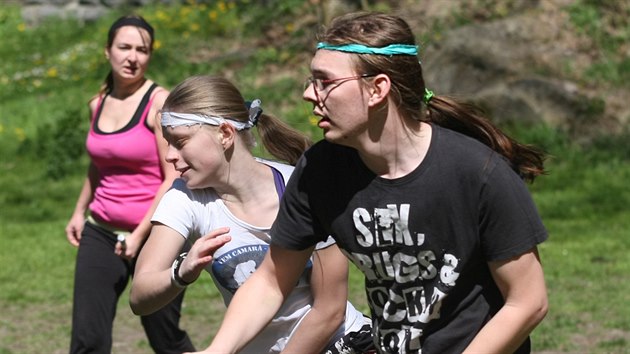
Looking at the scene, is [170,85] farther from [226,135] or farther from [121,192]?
[226,135]

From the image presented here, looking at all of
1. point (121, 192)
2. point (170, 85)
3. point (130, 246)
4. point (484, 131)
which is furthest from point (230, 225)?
point (170, 85)

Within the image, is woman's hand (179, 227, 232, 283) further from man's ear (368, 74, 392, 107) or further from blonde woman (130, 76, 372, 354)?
man's ear (368, 74, 392, 107)

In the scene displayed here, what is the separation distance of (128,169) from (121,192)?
12cm

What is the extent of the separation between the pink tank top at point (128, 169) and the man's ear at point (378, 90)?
264 cm

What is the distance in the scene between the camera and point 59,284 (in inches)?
346

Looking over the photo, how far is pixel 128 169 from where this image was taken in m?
5.66

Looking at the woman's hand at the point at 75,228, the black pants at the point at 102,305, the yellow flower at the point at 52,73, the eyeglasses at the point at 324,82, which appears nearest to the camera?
the eyeglasses at the point at 324,82

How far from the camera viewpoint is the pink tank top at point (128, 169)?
552 cm

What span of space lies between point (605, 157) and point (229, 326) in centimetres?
842

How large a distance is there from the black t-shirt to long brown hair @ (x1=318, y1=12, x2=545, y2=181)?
92 mm

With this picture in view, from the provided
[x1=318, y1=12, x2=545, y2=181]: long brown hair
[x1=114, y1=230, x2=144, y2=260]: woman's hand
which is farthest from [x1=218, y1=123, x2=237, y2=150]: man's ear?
[x1=114, y1=230, x2=144, y2=260]: woman's hand

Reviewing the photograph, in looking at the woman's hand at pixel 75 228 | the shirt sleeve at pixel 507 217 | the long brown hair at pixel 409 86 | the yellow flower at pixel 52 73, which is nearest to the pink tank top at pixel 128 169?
the woman's hand at pixel 75 228

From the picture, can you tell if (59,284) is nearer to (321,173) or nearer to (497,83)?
(497,83)

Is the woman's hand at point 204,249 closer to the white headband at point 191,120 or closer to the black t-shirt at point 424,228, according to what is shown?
the black t-shirt at point 424,228
